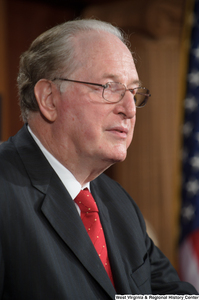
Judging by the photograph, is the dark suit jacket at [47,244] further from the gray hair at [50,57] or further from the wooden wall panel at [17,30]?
the wooden wall panel at [17,30]

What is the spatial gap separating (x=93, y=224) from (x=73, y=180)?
0.18 meters

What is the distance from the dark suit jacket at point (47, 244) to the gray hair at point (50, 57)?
0.20m

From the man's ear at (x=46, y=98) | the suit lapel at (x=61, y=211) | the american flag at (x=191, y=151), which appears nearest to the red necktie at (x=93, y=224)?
the suit lapel at (x=61, y=211)

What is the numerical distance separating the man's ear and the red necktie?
320 mm

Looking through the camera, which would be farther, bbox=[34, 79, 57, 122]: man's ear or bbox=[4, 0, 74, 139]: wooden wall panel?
bbox=[4, 0, 74, 139]: wooden wall panel

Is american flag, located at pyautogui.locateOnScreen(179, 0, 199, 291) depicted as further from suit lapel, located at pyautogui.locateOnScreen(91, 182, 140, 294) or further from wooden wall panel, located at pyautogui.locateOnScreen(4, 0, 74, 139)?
suit lapel, located at pyautogui.locateOnScreen(91, 182, 140, 294)

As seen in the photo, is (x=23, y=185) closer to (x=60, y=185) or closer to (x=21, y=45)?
(x=60, y=185)

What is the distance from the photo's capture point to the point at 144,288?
1.43m

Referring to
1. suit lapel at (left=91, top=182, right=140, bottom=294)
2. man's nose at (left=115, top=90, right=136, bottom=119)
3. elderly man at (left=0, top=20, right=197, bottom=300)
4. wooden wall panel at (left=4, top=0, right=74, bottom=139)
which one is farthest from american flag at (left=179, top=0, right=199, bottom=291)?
man's nose at (left=115, top=90, right=136, bottom=119)

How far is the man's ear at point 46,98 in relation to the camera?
140cm

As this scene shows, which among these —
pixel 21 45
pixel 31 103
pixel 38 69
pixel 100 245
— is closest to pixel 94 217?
pixel 100 245

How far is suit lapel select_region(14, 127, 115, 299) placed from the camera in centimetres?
119

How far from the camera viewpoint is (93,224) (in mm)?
1367

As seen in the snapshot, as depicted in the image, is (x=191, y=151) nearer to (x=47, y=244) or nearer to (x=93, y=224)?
(x=93, y=224)
